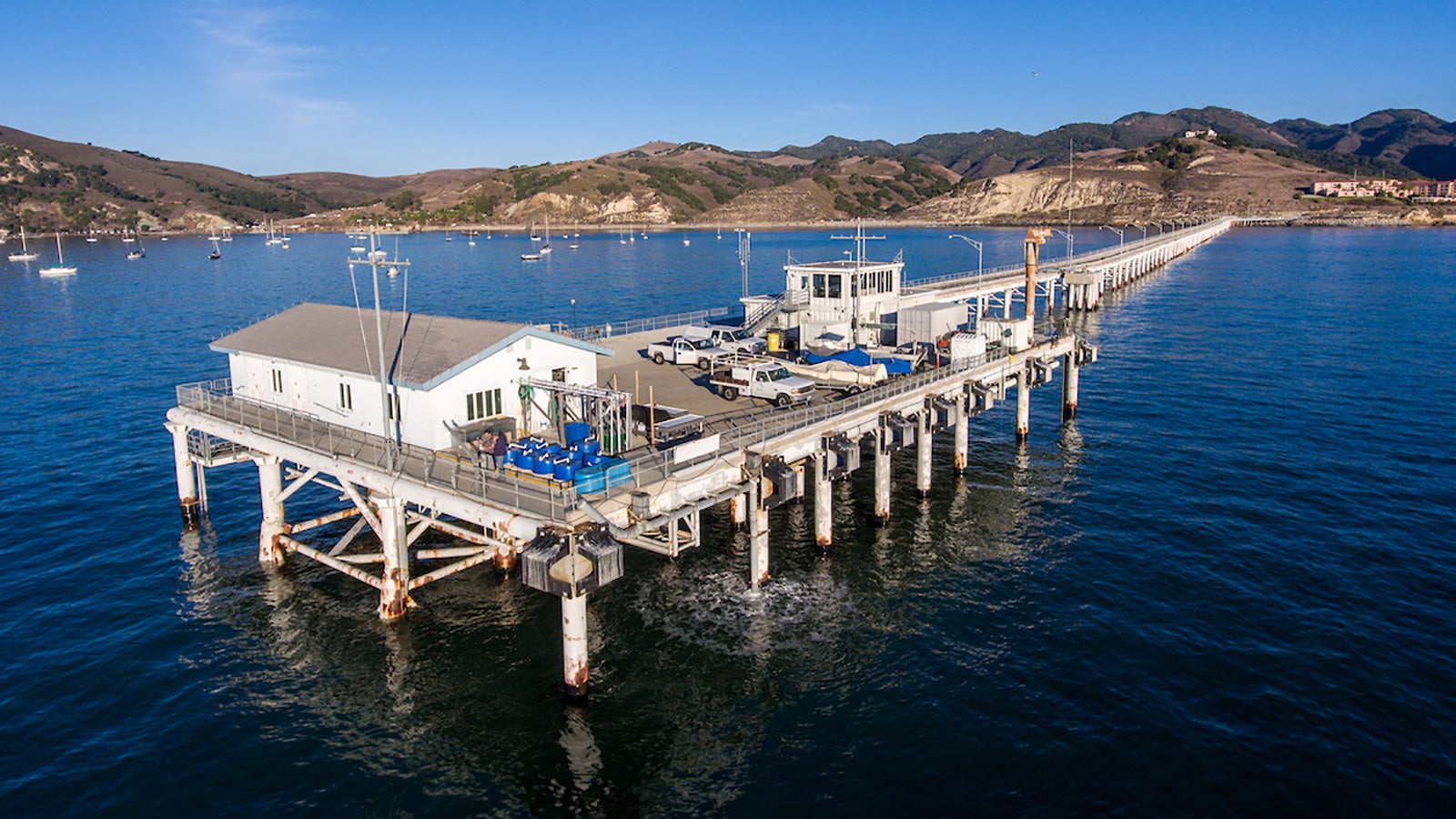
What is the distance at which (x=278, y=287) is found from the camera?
159 m

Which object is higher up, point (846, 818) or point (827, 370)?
point (827, 370)

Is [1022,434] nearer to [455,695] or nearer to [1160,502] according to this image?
[1160,502]

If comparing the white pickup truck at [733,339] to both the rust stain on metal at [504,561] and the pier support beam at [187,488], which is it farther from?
the pier support beam at [187,488]

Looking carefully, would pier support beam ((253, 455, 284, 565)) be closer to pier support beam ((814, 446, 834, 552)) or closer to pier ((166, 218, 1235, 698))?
pier ((166, 218, 1235, 698))

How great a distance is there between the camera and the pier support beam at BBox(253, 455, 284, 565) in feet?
123

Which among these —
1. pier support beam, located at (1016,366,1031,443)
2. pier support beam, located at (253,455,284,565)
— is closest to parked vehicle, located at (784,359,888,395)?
pier support beam, located at (1016,366,1031,443)

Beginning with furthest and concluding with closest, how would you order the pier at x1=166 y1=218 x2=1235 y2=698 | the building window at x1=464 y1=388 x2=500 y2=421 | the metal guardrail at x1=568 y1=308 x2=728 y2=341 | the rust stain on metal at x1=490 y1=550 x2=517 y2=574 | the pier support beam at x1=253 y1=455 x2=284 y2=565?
the metal guardrail at x1=568 y1=308 x2=728 y2=341, the pier support beam at x1=253 y1=455 x2=284 y2=565, the rust stain on metal at x1=490 y1=550 x2=517 y2=574, the building window at x1=464 y1=388 x2=500 y2=421, the pier at x1=166 y1=218 x2=1235 y2=698

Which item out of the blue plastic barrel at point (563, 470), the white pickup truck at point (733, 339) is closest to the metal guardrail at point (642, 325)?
the white pickup truck at point (733, 339)

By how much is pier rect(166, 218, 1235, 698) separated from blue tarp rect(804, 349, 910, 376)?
5.44ft

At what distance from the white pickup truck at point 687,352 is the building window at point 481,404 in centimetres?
1772

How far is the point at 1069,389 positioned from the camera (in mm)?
63375

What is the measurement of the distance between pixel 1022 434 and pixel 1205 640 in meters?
26.3

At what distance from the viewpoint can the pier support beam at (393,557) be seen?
31.6m

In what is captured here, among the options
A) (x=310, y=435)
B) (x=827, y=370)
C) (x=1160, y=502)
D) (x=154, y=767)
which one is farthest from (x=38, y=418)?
(x=1160, y=502)
